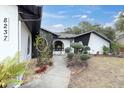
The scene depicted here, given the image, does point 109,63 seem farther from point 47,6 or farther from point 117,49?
point 47,6

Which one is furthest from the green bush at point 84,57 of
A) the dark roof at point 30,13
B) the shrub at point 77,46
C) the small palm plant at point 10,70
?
the small palm plant at point 10,70

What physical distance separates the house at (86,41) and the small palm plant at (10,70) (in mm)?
1251

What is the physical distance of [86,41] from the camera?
679 centimetres

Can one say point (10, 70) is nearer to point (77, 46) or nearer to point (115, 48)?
point (77, 46)

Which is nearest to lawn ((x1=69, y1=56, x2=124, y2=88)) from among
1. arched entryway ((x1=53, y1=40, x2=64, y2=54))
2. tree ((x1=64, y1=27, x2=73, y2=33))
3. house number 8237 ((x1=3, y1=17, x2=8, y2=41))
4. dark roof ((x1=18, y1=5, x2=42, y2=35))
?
arched entryway ((x1=53, y1=40, x2=64, y2=54))

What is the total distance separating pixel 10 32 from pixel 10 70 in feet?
2.47

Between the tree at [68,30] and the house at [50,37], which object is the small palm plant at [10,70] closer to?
the house at [50,37]

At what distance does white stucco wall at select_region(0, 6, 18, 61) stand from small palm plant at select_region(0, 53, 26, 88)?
158 millimetres

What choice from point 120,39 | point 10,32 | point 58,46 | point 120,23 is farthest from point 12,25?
point 120,39

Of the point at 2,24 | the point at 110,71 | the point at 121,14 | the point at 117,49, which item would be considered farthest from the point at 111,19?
the point at 2,24

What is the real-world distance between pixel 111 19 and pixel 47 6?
1.49m

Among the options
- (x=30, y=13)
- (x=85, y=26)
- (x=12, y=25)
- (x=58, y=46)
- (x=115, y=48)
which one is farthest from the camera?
(x=115, y=48)

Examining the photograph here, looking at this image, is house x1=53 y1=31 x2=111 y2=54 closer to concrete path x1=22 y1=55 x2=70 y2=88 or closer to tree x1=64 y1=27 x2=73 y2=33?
tree x1=64 y1=27 x2=73 y2=33

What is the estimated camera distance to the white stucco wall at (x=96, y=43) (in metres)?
6.79
